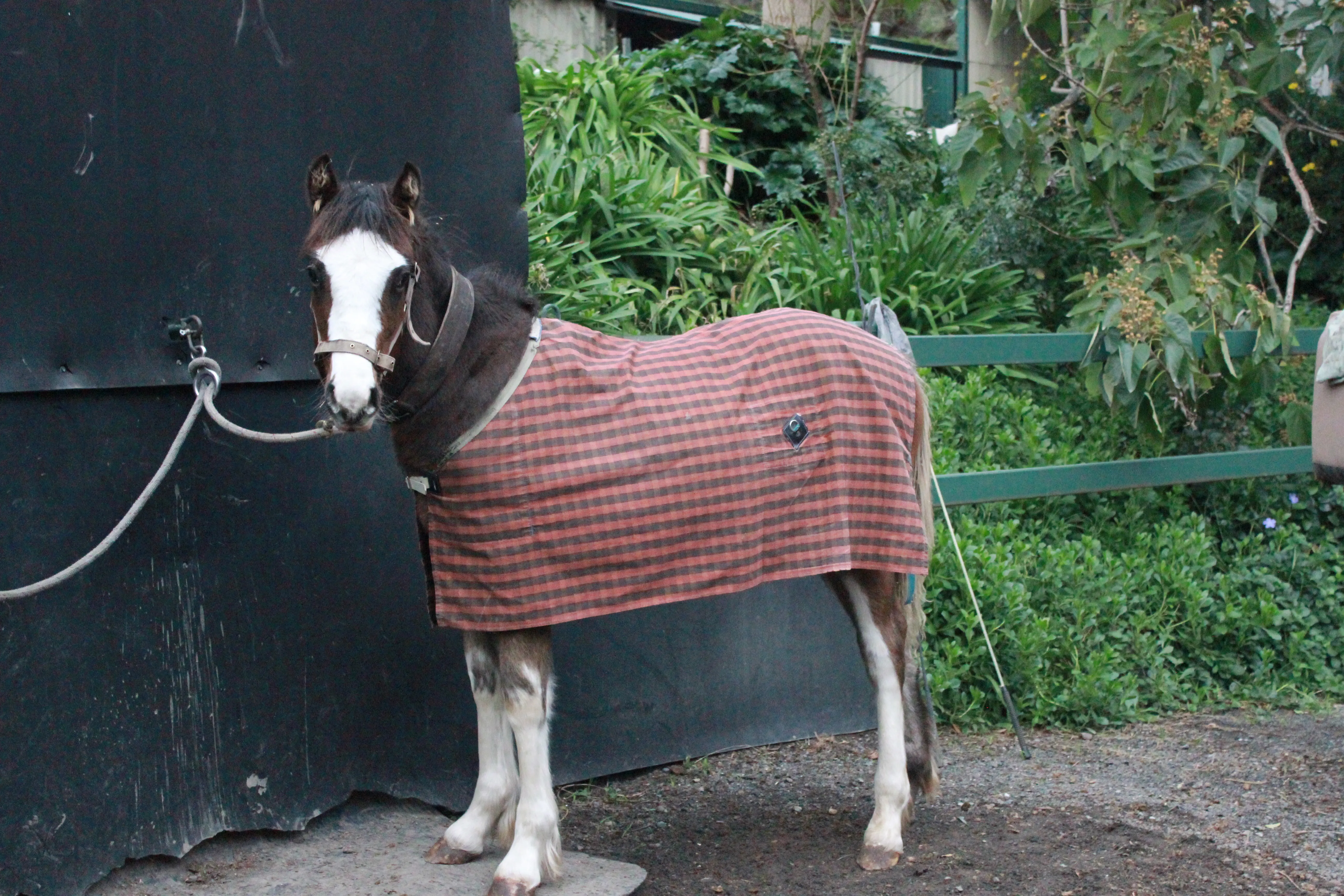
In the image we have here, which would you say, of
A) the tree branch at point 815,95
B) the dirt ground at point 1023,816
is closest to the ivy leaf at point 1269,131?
the dirt ground at point 1023,816

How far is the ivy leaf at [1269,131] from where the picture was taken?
5230mm

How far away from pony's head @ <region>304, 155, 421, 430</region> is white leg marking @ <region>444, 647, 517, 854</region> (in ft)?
3.34

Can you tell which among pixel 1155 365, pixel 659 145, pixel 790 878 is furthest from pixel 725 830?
pixel 659 145

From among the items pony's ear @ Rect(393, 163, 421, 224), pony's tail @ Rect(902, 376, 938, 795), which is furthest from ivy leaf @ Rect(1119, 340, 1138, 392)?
pony's ear @ Rect(393, 163, 421, 224)

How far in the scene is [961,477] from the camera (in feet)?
16.0

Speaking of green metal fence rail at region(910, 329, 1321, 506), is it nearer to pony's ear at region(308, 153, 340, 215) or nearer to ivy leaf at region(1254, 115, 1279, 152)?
ivy leaf at region(1254, 115, 1279, 152)

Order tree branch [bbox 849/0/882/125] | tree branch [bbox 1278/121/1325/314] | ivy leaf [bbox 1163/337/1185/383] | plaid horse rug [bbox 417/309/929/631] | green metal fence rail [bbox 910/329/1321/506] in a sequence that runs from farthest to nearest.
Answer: tree branch [bbox 849/0/882/125] → tree branch [bbox 1278/121/1325/314] → ivy leaf [bbox 1163/337/1185/383] → green metal fence rail [bbox 910/329/1321/506] → plaid horse rug [bbox 417/309/929/631]

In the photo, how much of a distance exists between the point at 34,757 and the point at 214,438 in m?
0.92

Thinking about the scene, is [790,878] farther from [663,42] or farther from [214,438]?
[663,42]

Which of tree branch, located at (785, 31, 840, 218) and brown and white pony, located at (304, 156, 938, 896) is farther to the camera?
tree branch, located at (785, 31, 840, 218)

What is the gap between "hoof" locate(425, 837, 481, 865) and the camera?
134 inches

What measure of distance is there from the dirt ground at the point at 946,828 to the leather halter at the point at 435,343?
1.29 m

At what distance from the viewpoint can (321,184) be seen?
2.92m

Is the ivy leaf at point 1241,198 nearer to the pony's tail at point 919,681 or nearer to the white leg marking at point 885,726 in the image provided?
the pony's tail at point 919,681
